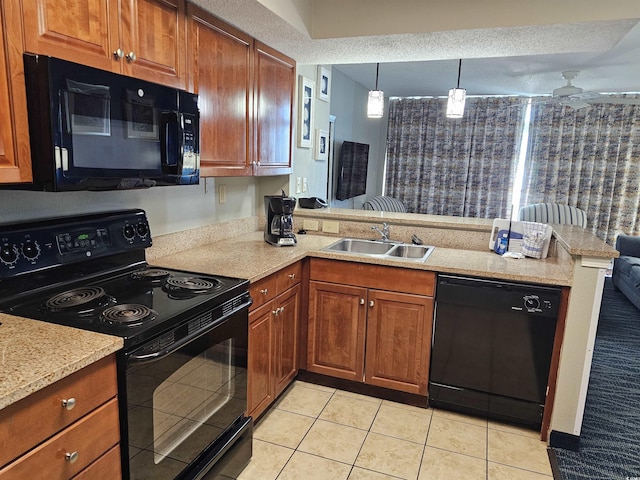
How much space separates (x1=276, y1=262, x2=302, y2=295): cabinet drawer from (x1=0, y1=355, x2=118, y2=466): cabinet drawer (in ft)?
3.79

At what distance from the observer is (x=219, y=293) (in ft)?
5.77

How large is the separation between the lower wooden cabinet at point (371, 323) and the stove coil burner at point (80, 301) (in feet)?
4.21

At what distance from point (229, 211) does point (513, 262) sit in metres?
1.79

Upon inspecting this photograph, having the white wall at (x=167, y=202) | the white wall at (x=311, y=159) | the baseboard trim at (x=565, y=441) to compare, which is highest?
the white wall at (x=311, y=159)

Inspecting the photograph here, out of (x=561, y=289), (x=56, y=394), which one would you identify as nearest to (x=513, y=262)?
(x=561, y=289)

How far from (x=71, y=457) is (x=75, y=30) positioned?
1.30 metres

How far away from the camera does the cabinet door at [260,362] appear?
2.16 meters

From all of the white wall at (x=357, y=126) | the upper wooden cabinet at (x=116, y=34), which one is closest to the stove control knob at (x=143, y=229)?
the upper wooden cabinet at (x=116, y=34)

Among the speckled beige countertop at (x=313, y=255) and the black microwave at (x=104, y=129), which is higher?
the black microwave at (x=104, y=129)

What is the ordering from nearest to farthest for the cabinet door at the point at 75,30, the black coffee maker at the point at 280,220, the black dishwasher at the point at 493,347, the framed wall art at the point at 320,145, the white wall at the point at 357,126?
the cabinet door at the point at 75,30 → the black dishwasher at the point at 493,347 → the black coffee maker at the point at 280,220 → the framed wall art at the point at 320,145 → the white wall at the point at 357,126

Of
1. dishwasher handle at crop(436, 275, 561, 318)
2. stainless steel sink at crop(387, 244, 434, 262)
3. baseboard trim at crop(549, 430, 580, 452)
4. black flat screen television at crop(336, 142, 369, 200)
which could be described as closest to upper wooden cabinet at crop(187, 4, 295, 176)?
stainless steel sink at crop(387, 244, 434, 262)

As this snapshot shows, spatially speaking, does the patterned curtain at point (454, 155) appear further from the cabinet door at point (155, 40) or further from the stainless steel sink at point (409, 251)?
the cabinet door at point (155, 40)

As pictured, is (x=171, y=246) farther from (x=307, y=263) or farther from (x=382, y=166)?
(x=382, y=166)

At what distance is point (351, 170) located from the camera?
5637 millimetres
